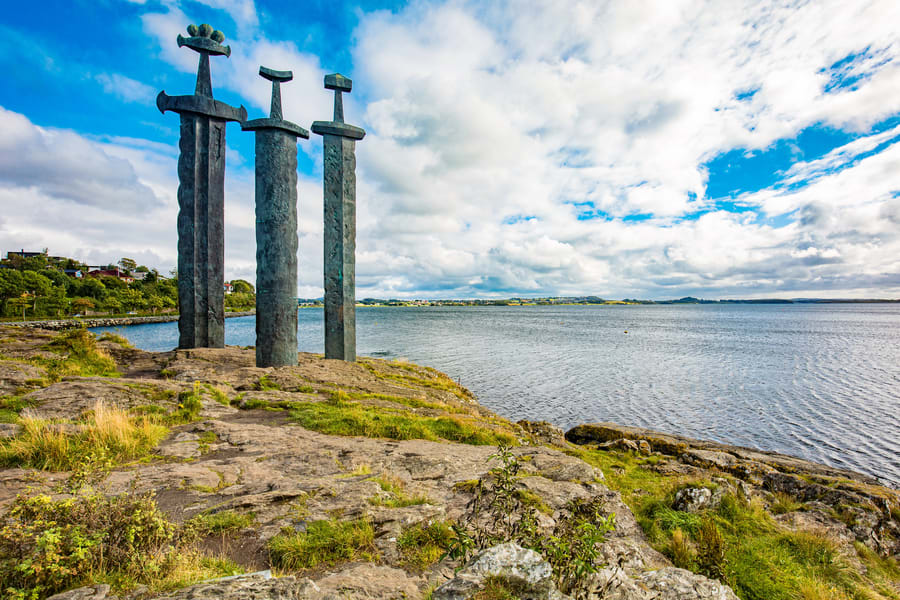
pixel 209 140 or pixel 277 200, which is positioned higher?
pixel 209 140

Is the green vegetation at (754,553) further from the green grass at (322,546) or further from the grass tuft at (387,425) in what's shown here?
the green grass at (322,546)

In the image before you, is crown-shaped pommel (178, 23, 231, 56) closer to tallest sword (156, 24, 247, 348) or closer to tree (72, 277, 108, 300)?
tallest sword (156, 24, 247, 348)

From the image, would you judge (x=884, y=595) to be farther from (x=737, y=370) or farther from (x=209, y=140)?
(x=737, y=370)

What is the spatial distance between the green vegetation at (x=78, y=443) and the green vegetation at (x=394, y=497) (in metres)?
3.68

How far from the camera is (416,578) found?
4027mm

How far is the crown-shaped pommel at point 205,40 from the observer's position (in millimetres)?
16219

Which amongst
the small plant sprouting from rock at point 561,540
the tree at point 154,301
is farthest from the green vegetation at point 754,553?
the tree at point 154,301

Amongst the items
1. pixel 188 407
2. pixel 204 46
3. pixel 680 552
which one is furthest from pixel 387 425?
pixel 204 46

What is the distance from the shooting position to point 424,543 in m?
4.66

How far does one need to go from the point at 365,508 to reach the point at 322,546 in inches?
34.9

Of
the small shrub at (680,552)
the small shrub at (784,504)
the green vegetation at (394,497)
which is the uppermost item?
the green vegetation at (394,497)

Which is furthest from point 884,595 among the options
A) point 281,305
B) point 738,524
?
point 281,305

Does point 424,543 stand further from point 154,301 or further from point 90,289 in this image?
point 154,301

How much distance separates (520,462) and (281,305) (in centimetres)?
1159
